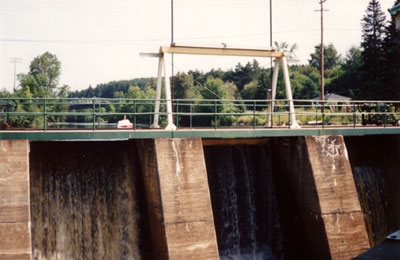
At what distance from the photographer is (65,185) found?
39.1 feet

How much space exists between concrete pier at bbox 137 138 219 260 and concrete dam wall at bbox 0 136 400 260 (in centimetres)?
3

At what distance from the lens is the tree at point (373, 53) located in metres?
42.0

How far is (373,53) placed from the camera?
4466 cm

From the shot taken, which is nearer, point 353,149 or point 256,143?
point 256,143

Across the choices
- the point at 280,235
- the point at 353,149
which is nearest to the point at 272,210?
the point at 280,235

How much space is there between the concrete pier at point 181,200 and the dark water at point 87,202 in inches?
53.3

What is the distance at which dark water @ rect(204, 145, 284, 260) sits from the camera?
13422 millimetres

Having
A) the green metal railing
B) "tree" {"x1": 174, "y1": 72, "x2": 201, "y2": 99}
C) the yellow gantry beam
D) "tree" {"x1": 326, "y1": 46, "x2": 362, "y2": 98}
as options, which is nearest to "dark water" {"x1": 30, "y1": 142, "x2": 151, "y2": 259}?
the green metal railing

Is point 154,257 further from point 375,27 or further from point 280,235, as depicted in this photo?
point 375,27

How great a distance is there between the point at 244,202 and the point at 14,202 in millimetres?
6897

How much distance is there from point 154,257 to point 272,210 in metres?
4.20

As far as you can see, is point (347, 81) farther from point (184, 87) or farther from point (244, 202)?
point (244, 202)

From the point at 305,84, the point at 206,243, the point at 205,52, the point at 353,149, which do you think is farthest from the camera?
the point at 305,84

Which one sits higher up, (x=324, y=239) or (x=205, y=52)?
(x=205, y=52)
